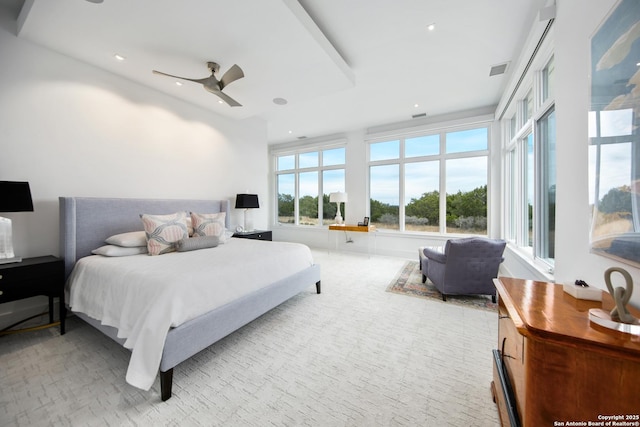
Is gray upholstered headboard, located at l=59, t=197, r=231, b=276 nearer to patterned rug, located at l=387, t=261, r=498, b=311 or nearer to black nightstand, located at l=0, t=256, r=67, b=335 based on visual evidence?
black nightstand, located at l=0, t=256, r=67, b=335

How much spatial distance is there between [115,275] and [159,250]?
0.70 m

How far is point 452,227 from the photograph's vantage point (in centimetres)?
499

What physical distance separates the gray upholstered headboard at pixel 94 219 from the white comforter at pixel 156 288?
357 mm

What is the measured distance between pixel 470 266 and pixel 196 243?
10.8 feet

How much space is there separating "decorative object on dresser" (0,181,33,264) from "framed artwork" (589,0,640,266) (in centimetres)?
406

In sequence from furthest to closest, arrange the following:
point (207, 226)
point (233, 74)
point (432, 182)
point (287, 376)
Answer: point (432, 182), point (207, 226), point (233, 74), point (287, 376)

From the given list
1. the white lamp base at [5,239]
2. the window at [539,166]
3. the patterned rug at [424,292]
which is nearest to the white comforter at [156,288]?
the white lamp base at [5,239]

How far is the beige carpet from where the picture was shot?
1.38 m

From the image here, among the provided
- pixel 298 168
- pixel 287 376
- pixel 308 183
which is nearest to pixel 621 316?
pixel 287 376

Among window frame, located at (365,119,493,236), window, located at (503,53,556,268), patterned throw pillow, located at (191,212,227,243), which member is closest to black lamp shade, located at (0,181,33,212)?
patterned throw pillow, located at (191,212,227,243)

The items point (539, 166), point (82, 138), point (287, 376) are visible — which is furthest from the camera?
point (82, 138)

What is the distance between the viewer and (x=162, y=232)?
268 cm

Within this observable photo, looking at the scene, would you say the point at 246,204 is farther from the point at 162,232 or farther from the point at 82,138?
the point at 82,138

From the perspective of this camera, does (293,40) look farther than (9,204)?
Yes
